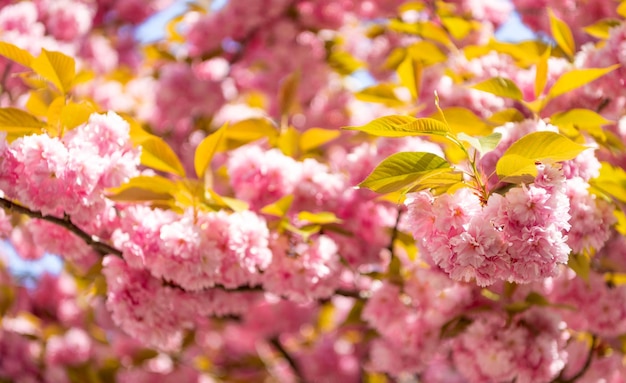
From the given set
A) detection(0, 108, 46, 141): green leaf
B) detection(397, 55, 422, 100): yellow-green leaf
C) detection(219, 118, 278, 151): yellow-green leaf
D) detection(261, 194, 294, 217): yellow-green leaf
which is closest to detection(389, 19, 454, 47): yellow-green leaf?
detection(397, 55, 422, 100): yellow-green leaf

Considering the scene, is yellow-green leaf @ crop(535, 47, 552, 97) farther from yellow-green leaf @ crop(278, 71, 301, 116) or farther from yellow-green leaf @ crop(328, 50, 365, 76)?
yellow-green leaf @ crop(328, 50, 365, 76)

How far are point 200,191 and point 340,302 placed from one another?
2313 millimetres

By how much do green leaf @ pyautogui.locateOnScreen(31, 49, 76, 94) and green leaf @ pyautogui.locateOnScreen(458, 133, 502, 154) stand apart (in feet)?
2.97

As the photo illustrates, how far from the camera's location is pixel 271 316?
3.64 m

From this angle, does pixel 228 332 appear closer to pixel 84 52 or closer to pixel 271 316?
pixel 271 316

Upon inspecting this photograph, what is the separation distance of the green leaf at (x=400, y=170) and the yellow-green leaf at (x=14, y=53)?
86cm

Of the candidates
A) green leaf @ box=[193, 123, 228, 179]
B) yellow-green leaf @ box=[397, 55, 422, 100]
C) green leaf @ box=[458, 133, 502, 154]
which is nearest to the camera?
green leaf @ box=[458, 133, 502, 154]

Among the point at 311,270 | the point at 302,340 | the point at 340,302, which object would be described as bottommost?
the point at 302,340

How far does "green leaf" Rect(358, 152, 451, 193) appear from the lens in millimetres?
1219

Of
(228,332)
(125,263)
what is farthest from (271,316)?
(125,263)

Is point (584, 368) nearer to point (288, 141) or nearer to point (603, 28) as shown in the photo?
point (603, 28)

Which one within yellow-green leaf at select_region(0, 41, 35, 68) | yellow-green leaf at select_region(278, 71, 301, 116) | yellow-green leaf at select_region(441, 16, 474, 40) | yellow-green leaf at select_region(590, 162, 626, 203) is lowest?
yellow-green leaf at select_region(278, 71, 301, 116)

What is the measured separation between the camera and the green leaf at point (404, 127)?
1204 millimetres

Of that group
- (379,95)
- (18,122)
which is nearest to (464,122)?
(379,95)
